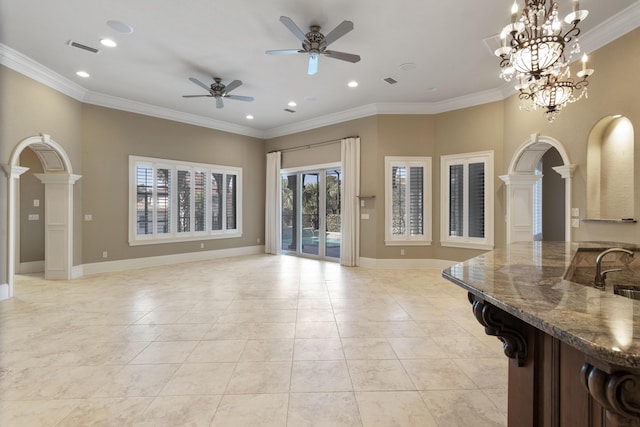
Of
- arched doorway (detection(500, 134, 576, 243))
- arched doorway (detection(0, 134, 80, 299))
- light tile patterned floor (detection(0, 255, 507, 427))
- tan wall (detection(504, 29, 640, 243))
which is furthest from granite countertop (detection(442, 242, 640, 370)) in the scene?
arched doorway (detection(0, 134, 80, 299))

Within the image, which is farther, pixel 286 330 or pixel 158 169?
pixel 158 169

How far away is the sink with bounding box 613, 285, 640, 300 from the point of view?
1.98 meters

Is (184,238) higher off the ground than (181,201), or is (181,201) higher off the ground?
(181,201)

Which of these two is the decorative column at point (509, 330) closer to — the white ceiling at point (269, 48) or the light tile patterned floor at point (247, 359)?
the light tile patterned floor at point (247, 359)

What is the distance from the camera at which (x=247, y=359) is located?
2.79 meters

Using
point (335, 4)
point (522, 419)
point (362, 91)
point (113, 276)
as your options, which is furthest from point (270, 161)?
point (522, 419)

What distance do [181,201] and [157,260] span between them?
5.00 feet

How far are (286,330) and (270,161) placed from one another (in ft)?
20.7

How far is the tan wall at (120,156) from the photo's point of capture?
6.21 meters

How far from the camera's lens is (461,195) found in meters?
6.45

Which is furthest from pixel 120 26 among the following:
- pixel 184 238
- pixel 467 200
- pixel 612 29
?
pixel 467 200

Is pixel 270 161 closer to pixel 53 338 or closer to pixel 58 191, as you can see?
pixel 58 191

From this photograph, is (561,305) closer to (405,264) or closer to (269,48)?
(269,48)

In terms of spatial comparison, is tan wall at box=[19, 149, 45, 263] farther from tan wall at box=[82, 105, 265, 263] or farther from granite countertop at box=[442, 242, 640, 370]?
granite countertop at box=[442, 242, 640, 370]
